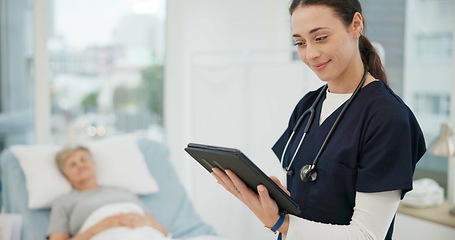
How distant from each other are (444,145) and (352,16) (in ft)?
4.78

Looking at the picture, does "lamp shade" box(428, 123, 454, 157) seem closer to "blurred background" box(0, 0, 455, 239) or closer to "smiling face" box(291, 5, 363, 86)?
"blurred background" box(0, 0, 455, 239)

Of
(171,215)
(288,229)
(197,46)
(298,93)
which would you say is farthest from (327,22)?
(197,46)

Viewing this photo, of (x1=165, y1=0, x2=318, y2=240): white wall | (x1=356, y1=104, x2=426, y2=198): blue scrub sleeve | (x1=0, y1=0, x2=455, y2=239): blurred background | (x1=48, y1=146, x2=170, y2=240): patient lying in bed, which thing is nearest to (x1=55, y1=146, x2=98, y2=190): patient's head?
(x1=48, y1=146, x2=170, y2=240): patient lying in bed

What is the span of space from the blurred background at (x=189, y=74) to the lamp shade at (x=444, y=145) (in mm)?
266

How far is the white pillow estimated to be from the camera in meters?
2.63

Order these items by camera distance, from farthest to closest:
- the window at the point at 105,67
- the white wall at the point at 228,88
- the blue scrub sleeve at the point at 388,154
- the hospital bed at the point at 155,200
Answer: the window at the point at 105,67, the white wall at the point at 228,88, the hospital bed at the point at 155,200, the blue scrub sleeve at the point at 388,154

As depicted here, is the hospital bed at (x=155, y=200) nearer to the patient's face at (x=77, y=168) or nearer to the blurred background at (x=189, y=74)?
the patient's face at (x=77, y=168)

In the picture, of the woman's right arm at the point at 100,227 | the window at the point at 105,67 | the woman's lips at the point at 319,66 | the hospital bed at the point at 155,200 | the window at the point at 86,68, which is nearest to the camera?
the woman's lips at the point at 319,66

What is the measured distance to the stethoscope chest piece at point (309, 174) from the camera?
124 cm

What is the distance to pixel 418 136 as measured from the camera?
116cm

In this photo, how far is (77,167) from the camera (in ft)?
8.77

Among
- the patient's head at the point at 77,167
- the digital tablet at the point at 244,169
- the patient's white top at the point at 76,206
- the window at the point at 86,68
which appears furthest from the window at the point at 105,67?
the digital tablet at the point at 244,169

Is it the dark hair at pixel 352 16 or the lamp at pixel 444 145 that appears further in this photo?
the lamp at pixel 444 145

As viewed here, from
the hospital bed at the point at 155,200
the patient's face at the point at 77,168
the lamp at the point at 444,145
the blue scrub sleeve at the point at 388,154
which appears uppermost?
the blue scrub sleeve at the point at 388,154
